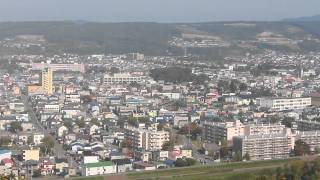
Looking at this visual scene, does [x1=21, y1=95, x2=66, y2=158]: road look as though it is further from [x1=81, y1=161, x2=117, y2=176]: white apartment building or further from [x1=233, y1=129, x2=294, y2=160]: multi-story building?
[x1=233, y1=129, x2=294, y2=160]: multi-story building

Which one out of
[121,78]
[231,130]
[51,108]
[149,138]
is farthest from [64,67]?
[149,138]

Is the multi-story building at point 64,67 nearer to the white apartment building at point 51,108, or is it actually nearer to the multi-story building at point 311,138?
the white apartment building at point 51,108

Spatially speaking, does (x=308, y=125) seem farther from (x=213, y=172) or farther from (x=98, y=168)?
(x=98, y=168)

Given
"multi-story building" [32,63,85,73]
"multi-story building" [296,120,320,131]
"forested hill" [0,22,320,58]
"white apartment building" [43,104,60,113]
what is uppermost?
"forested hill" [0,22,320,58]

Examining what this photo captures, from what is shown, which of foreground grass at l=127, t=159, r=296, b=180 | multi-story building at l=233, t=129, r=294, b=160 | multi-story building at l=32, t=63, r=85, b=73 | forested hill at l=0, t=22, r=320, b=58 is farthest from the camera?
forested hill at l=0, t=22, r=320, b=58

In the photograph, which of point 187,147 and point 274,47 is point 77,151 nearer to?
point 187,147

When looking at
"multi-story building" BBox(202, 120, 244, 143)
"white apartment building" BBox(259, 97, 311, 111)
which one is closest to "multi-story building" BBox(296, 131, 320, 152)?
"multi-story building" BBox(202, 120, 244, 143)

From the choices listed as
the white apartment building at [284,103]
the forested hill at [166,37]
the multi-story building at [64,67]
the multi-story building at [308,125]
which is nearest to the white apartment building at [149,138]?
the multi-story building at [308,125]
